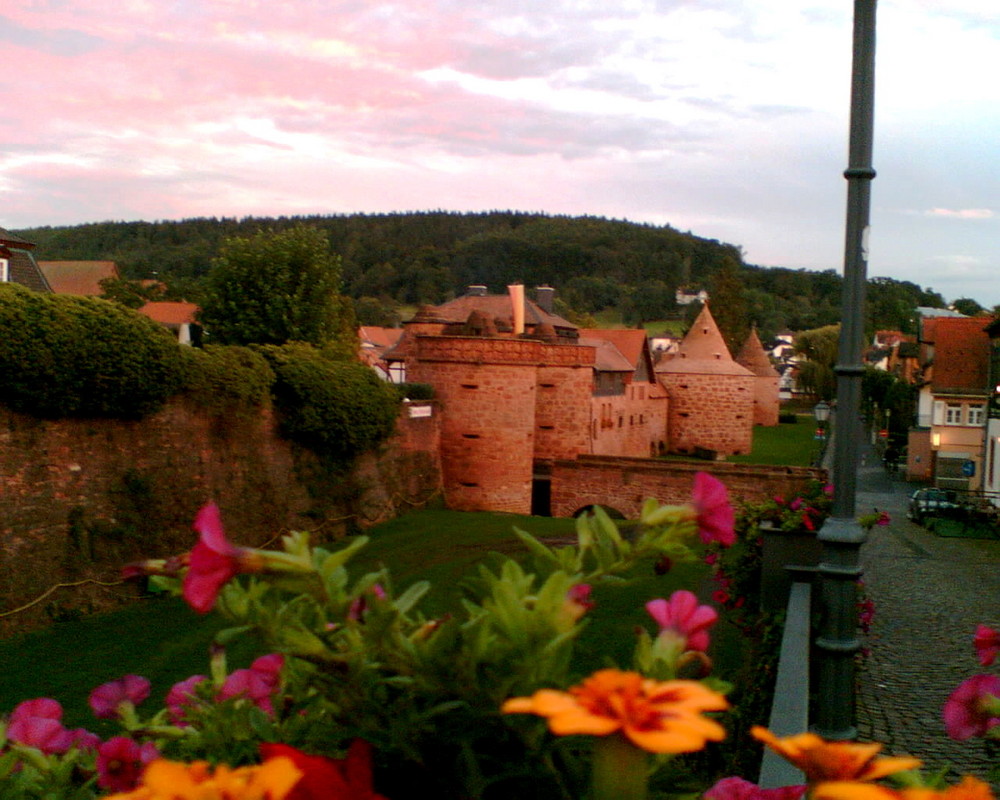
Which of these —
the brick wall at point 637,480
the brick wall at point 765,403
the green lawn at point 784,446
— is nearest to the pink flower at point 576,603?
the brick wall at point 637,480

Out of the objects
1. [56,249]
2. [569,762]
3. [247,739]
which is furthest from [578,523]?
[56,249]

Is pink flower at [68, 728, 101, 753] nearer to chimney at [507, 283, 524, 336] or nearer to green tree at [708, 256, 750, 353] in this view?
chimney at [507, 283, 524, 336]

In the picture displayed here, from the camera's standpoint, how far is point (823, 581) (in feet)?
16.0

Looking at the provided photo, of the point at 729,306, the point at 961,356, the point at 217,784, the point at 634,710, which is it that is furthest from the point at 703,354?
the point at 217,784

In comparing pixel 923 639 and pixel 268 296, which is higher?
pixel 268 296

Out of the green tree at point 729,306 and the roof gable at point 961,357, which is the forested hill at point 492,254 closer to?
the green tree at point 729,306

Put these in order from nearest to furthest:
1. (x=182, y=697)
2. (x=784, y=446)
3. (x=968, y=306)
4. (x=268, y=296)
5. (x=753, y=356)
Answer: (x=182, y=697) < (x=268, y=296) < (x=784, y=446) < (x=753, y=356) < (x=968, y=306)

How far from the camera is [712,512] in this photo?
1.57 metres

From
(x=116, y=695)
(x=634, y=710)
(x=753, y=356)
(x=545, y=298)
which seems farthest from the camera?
(x=753, y=356)

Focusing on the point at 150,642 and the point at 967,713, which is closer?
the point at 967,713

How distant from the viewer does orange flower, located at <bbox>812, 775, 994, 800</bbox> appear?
971 mm

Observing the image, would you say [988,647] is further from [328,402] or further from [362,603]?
[328,402]

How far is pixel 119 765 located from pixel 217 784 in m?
0.91

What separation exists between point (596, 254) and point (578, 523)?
142 m
